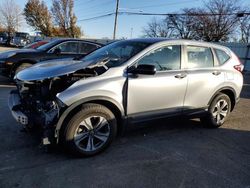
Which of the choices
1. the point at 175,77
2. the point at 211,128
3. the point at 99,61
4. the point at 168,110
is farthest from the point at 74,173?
the point at 211,128

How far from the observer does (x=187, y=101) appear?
441 centimetres

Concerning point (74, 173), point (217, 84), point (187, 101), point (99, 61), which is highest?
point (99, 61)

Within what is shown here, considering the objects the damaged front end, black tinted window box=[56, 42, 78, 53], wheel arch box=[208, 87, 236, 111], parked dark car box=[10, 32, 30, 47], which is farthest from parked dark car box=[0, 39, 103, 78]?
parked dark car box=[10, 32, 30, 47]

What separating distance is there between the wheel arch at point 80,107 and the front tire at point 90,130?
0.18 feet

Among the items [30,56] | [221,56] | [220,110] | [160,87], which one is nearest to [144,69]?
[160,87]

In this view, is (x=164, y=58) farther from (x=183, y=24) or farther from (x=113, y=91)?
(x=183, y=24)

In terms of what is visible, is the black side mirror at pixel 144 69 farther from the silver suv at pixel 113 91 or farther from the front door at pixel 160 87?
the front door at pixel 160 87

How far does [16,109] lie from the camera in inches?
144

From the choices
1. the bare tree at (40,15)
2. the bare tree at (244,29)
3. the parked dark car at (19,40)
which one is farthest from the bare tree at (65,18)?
the bare tree at (244,29)

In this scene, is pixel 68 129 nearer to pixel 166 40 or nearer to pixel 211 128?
pixel 166 40

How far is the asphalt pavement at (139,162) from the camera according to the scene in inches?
118

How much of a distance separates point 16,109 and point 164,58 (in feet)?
8.06

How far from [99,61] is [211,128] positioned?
2.85 meters

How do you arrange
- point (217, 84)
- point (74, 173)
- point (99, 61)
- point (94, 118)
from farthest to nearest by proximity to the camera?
point (217, 84)
point (99, 61)
point (94, 118)
point (74, 173)
